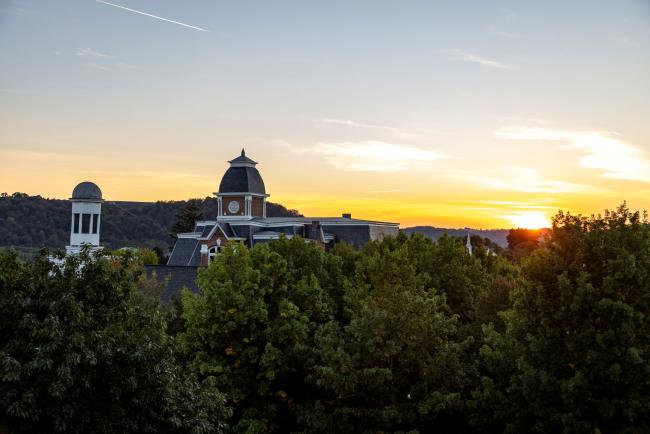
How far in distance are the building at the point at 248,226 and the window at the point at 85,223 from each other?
12.3 m

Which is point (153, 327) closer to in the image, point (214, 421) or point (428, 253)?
point (214, 421)

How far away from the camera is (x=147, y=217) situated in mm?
139000

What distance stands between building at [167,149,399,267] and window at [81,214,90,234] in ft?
40.4

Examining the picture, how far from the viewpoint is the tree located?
908 inches

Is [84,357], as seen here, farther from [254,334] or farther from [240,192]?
[240,192]

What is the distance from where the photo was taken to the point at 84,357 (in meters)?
17.7

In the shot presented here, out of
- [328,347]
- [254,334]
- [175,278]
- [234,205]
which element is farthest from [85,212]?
[328,347]

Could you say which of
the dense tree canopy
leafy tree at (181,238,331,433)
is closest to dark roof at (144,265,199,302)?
the dense tree canopy

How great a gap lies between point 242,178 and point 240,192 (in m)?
A: 1.91

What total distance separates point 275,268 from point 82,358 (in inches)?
609

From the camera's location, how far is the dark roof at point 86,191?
217 feet

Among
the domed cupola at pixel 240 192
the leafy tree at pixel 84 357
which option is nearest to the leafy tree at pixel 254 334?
the leafy tree at pixel 84 357

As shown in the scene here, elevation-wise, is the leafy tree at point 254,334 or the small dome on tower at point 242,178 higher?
the small dome on tower at point 242,178

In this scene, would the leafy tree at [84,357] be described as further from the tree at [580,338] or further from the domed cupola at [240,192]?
the domed cupola at [240,192]
